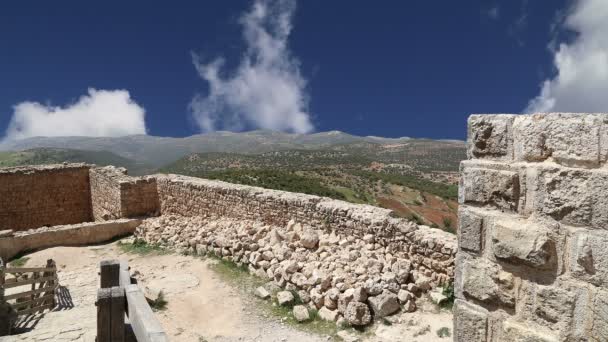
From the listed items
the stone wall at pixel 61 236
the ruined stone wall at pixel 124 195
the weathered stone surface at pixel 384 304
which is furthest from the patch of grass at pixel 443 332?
the ruined stone wall at pixel 124 195

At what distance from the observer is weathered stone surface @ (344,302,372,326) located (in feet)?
20.3

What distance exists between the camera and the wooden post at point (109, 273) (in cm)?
478

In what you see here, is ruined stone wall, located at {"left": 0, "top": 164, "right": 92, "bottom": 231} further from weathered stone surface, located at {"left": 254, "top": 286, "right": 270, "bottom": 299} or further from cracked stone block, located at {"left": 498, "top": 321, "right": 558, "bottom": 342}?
cracked stone block, located at {"left": 498, "top": 321, "right": 558, "bottom": 342}

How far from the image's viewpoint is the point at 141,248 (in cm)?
1071

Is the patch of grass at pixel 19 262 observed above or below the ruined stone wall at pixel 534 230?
below

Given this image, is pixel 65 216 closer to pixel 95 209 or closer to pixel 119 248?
pixel 95 209

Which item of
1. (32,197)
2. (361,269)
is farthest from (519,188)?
(32,197)

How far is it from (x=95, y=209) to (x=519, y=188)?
51.9ft

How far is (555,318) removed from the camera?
1852 millimetres

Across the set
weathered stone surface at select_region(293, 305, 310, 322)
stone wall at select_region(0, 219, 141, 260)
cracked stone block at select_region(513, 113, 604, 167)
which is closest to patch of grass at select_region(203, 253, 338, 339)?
weathered stone surface at select_region(293, 305, 310, 322)

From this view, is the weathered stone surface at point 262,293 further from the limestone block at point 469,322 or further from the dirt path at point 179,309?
the limestone block at point 469,322

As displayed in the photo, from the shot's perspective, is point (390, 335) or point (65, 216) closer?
point (390, 335)

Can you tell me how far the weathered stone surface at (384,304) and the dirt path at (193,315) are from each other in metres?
0.15

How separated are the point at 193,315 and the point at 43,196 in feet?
36.4
